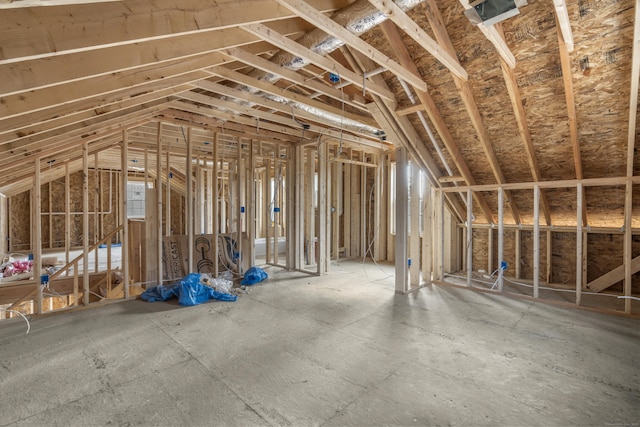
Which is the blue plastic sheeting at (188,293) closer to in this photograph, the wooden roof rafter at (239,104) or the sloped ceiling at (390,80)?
the sloped ceiling at (390,80)

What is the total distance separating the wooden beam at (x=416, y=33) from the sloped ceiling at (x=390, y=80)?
0.01 m

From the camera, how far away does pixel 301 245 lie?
6199 mm

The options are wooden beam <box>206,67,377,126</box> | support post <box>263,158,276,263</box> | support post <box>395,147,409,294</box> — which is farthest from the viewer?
support post <box>263,158,276,263</box>

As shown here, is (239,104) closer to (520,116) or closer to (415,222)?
(415,222)

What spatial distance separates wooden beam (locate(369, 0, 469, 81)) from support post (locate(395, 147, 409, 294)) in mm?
1499

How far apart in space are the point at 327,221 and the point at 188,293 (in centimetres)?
282

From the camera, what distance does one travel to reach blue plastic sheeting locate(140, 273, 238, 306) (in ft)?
13.5

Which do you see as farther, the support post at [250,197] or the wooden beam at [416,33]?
the support post at [250,197]

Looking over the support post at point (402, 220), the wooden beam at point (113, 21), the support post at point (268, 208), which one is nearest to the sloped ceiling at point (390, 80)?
the wooden beam at point (113, 21)

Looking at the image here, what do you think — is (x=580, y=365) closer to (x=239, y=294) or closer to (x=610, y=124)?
(x=610, y=124)

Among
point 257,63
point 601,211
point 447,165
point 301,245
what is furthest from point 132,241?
point 601,211

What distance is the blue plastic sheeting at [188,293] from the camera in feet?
13.5

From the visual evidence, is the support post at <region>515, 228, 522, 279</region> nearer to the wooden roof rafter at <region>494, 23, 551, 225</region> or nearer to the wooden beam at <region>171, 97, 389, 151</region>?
the wooden roof rafter at <region>494, 23, 551, 225</region>

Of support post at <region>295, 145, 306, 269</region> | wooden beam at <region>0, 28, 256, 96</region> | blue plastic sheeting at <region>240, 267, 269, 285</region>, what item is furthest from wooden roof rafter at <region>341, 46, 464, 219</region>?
blue plastic sheeting at <region>240, 267, 269, 285</region>
